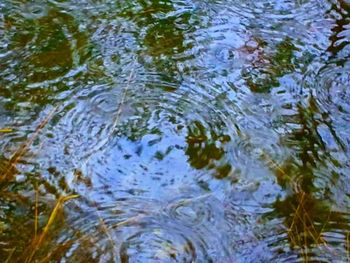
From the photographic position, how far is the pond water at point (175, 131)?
167 centimetres

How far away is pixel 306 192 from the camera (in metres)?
1.80

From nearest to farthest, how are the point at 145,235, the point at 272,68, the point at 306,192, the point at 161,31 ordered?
the point at 145,235 < the point at 306,192 < the point at 272,68 < the point at 161,31

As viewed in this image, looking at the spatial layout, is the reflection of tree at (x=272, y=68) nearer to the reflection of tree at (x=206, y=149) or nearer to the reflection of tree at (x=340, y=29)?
the reflection of tree at (x=340, y=29)

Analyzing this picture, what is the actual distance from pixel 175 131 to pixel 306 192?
495 millimetres

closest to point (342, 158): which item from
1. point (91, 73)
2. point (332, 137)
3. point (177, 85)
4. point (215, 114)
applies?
point (332, 137)

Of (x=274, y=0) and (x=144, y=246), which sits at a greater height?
(x=274, y=0)

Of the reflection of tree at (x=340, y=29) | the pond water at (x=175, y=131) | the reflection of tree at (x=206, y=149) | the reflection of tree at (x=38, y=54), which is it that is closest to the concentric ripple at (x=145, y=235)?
the pond water at (x=175, y=131)

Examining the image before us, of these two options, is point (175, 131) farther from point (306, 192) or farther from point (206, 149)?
point (306, 192)

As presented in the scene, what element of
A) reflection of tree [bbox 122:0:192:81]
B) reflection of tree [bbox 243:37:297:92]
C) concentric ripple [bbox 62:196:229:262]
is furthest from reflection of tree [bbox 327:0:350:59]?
concentric ripple [bbox 62:196:229:262]

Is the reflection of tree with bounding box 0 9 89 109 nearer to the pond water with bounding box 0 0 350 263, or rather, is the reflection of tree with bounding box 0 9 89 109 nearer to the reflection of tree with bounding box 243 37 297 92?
the pond water with bounding box 0 0 350 263

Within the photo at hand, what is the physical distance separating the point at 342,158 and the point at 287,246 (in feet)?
1.37

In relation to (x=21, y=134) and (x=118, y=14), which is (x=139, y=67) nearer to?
(x=118, y=14)

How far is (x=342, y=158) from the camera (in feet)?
6.24

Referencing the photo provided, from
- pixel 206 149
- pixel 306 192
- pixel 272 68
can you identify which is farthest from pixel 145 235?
pixel 272 68
